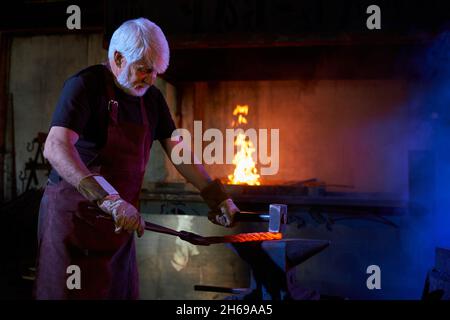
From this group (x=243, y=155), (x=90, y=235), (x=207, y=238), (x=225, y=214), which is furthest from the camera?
(x=243, y=155)

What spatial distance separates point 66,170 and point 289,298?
4.40 ft

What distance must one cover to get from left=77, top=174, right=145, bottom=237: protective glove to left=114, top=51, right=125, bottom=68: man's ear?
0.76 m

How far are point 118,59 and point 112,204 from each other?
98 centimetres

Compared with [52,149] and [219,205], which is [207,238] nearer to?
[219,205]

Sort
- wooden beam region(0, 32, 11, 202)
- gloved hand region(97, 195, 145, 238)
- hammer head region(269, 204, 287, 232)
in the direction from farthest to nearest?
wooden beam region(0, 32, 11, 202) → hammer head region(269, 204, 287, 232) → gloved hand region(97, 195, 145, 238)

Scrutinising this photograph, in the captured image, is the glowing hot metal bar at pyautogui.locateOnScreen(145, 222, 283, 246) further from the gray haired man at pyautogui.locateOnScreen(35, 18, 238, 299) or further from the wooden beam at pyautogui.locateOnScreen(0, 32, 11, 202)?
the wooden beam at pyautogui.locateOnScreen(0, 32, 11, 202)

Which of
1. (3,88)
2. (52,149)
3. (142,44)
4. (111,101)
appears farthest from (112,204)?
(3,88)

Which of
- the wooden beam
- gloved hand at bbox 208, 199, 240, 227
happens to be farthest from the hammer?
the wooden beam

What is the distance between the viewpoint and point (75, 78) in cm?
254

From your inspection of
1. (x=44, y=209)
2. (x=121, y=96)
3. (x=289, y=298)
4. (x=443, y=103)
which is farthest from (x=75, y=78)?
(x=443, y=103)

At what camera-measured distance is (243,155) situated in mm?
6973

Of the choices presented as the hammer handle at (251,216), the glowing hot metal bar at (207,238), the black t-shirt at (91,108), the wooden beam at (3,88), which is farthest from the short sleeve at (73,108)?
the wooden beam at (3,88)

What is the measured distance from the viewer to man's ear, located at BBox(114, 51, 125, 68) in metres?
2.57

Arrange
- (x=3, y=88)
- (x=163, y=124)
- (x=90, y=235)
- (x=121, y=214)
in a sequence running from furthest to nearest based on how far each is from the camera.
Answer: (x=3, y=88) → (x=163, y=124) → (x=90, y=235) → (x=121, y=214)
